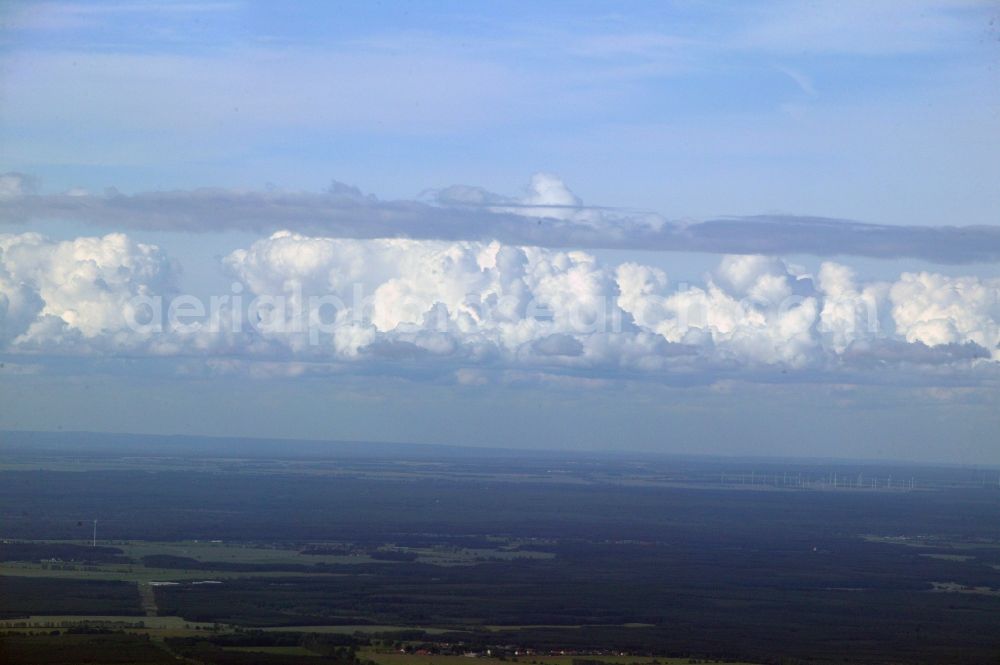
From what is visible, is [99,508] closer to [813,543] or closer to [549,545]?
[549,545]

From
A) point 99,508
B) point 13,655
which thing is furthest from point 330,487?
point 13,655

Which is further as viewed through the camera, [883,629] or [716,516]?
[716,516]

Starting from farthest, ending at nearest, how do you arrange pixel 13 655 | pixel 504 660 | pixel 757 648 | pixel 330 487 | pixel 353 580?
pixel 330 487 → pixel 353 580 → pixel 757 648 → pixel 504 660 → pixel 13 655

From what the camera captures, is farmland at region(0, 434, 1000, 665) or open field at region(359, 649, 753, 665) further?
farmland at region(0, 434, 1000, 665)

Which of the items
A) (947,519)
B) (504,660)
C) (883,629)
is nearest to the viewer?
(504,660)

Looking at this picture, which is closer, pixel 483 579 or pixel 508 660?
pixel 508 660

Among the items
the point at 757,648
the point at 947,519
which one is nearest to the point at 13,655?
the point at 757,648

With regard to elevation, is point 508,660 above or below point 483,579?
above

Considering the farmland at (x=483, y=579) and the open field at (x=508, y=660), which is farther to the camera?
the farmland at (x=483, y=579)

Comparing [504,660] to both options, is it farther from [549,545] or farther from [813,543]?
[813,543]
